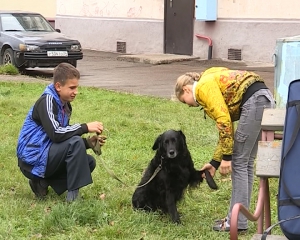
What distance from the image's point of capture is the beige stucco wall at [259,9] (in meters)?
16.6

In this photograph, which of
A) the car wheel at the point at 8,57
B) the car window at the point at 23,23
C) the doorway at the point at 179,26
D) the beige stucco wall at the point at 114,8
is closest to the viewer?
the car wheel at the point at 8,57

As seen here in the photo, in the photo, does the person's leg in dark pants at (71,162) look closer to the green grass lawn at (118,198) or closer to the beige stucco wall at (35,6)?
the green grass lawn at (118,198)

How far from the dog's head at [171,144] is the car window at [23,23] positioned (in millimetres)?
11741

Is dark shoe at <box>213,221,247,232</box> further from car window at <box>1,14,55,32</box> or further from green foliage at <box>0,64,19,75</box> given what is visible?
car window at <box>1,14,55,32</box>

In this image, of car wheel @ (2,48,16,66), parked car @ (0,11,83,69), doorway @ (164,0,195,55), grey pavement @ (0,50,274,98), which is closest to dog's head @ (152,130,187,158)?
grey pavement @ (0,50,274,98)

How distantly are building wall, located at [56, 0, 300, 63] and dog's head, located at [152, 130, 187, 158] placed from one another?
1213 centimetres

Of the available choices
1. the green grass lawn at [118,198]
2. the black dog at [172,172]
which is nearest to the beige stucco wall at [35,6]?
the green grass lawn at [118,198]

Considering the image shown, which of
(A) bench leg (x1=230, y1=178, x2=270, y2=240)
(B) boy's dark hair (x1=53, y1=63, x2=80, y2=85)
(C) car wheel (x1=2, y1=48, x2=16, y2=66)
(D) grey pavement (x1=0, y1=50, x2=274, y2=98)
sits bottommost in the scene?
(D) grey pavement (x1=0, y1=50, x2=274, y2=98)

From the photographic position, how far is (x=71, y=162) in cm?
535

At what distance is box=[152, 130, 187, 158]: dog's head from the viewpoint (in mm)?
5051

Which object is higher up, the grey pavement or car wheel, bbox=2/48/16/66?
car wheel, bbox=2/48/16/66

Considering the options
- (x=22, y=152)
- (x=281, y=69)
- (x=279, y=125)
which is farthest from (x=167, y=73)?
(x=279, y=125)

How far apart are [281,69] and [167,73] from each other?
7.71 metres

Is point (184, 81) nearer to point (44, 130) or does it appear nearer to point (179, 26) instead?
point (44, 130)
